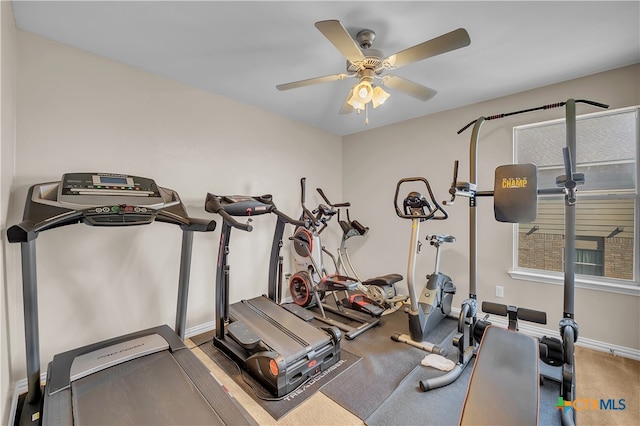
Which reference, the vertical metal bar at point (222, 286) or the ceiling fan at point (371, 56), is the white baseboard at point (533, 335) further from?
the ceiling fan at point (371, 56)

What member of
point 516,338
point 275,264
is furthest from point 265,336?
point 516,338

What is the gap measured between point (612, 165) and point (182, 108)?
13.7 ft

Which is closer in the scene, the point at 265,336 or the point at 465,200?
the point at 265,336

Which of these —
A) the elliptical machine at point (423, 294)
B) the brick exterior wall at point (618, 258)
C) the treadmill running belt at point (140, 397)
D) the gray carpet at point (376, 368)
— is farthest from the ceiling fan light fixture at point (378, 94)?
the brick exterior wall at point (618, 258)

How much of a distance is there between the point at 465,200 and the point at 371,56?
2260mm

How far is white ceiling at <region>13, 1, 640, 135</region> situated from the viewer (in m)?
1.65

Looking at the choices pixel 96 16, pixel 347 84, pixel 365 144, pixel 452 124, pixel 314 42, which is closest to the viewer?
pixel 96 16

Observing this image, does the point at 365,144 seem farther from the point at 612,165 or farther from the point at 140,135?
the point at 140,135

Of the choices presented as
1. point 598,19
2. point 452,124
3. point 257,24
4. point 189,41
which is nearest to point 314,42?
point 257,24

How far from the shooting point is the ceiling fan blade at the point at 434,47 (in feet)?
4.52

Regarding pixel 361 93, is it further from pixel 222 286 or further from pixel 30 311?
pixel 30 311

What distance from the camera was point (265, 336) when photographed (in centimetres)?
221

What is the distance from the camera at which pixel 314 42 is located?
1971 millimetres

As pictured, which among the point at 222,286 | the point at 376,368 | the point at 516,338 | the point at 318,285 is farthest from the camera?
the point at 318,285
